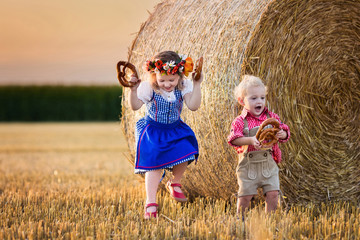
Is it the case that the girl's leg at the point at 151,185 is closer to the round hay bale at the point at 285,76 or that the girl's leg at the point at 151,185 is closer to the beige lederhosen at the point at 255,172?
the round hay bale at the point at 285,76

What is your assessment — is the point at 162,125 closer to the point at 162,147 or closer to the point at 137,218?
the point at 162,147

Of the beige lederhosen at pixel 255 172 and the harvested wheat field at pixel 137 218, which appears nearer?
the harvested wheat field at pixel 137 218

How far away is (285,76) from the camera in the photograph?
461 cm

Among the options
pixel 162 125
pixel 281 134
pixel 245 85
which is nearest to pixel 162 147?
pixel 162 125

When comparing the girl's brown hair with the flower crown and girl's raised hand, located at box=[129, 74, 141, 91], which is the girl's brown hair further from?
girl's raised hand, located at box=[129, 74, 141, 91]

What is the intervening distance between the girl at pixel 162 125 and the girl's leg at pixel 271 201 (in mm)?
731

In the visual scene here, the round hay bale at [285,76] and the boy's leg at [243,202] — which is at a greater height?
the round hay bale at [285,76]

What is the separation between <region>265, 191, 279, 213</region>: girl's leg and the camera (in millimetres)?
4012

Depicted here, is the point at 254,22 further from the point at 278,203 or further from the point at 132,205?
the point at 132,205

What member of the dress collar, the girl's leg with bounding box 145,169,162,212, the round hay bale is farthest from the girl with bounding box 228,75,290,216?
the girl's leg with bounding box 145,169,162,212

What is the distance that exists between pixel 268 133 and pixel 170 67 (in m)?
0.95

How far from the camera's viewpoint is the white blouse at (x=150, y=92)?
4070 millimetres

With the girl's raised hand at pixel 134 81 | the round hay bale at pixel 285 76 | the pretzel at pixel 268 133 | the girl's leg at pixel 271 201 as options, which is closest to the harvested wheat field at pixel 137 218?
the girl's leg at pixel 271 201

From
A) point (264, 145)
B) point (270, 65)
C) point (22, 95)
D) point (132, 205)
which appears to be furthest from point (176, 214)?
point (22, 95)
